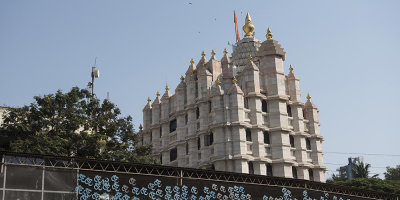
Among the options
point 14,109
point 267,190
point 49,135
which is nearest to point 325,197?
point 267,190

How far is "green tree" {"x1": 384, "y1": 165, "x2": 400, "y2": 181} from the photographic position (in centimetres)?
8450

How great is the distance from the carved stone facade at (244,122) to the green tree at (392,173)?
105ft

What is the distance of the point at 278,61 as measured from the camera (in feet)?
188

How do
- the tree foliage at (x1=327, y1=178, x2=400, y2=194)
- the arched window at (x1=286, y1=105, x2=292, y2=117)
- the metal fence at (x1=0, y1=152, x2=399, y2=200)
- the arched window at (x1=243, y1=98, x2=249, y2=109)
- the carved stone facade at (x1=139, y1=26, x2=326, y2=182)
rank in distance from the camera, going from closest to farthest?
1. the metal fence at (x1=0, y1=152, x2=399, y2=200)
2. the carved stone facade at (x1=139, y1=26, x2=326, y2=182)
3. the arched window at (x1=243, y1=98, x2=249, y2=109)
4. the arched window at (x1=286, y1=105, x2=292, y2=117)
5. the tree foliage at (x1=327, y1=178, x2=400, y2=194)

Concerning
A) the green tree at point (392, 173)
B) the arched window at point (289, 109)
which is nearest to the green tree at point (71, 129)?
the arched window at point (289, 109)

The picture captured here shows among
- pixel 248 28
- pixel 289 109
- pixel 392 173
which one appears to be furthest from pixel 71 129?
pixel 392 173

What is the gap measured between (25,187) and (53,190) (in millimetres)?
1457

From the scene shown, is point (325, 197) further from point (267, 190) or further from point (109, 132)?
Result: point (109, 132)

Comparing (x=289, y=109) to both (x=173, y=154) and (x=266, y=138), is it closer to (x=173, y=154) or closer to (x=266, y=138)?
(x=266, y=138)

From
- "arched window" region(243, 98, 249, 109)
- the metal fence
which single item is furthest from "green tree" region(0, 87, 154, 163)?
"arched window" region(243, 98, 249, 109)

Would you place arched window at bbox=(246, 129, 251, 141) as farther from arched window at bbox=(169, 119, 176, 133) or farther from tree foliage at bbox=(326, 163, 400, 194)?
tree foliage at bbox=(326, 163, 400, 194)

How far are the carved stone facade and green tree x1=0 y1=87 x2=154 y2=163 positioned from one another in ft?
36.0

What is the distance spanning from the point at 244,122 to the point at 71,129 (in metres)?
18.2

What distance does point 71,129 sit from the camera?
41656 mm
